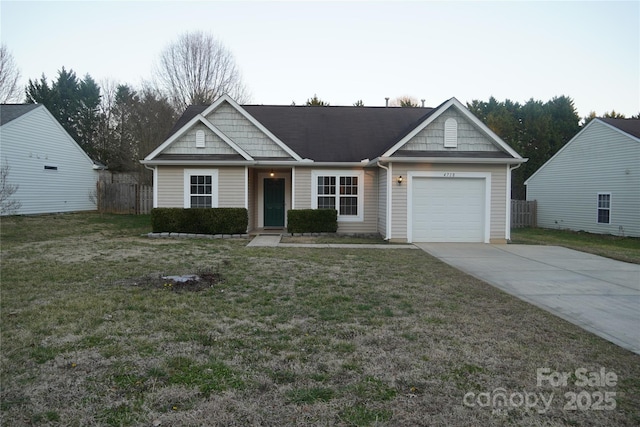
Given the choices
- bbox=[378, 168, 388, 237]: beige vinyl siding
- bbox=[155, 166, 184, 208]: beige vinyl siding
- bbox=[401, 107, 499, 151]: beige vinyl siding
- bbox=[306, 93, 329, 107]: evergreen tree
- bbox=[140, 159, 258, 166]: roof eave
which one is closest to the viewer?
bbox=[401, 107, 499, 151]: beige vinyl siding

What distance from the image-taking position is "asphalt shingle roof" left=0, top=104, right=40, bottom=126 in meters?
20.0

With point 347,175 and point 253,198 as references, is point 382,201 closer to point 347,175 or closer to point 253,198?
point 347,175

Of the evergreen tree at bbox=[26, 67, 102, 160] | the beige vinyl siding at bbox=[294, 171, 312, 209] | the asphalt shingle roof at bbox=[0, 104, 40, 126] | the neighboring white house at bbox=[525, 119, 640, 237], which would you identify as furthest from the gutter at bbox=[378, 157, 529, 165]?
the evergreen tree at bbox=[26, 67, 102, 160]

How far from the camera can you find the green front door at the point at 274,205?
56.4 feet

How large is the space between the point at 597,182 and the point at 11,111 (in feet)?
99.6

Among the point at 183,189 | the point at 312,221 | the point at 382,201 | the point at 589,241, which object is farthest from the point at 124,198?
the point at 589,241

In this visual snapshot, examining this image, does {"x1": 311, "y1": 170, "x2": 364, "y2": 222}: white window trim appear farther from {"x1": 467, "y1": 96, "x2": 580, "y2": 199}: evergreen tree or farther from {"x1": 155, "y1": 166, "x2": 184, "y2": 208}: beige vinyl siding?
{"x1": 467, "y1": 96, "x2": 580, "y2": 199}: evergreen tree

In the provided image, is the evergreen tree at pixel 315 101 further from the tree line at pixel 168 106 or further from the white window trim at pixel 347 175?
the white window trim at pixel 347 175

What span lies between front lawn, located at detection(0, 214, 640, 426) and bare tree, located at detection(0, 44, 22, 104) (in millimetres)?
32306

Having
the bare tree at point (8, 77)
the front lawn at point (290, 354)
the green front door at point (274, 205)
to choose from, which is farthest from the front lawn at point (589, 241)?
the bare tree at point (8, 77)

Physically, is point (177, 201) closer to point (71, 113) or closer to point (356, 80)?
point (356, 80)

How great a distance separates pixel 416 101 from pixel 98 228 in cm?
3574

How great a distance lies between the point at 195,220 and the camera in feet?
47.5

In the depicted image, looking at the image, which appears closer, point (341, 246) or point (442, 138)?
point (341, 246)
